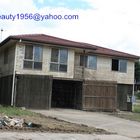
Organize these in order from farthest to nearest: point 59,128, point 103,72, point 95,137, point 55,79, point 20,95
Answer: point 103,72 < point 55,79 < point 20,95 < point 59,128 < point 95,137

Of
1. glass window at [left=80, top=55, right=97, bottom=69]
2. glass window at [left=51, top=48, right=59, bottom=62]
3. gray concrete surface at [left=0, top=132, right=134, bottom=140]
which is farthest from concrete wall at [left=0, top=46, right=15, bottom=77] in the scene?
gray concrete surface at [left=0, top=132, right=134, bottom=140]

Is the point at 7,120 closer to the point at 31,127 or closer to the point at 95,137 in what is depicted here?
the point at 31,127

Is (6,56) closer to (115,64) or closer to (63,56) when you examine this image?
(63,56)

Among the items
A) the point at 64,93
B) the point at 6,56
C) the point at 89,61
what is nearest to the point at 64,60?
the point at 89,61

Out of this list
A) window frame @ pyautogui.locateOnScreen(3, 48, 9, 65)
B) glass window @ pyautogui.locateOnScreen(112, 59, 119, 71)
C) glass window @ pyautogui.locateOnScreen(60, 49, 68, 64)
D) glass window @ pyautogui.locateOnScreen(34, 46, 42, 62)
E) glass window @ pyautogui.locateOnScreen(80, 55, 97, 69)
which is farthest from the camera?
glass window @ pyautogui.locateOnScreen(112, 59, 119, 71)

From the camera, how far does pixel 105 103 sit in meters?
36.2

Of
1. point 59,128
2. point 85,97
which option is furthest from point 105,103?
point 59,128

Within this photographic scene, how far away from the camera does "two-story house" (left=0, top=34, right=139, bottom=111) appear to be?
3291cm

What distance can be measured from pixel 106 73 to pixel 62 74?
5.38m

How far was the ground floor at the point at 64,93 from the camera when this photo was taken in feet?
107

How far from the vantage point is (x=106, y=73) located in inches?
1527

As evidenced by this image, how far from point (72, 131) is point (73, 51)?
18288 millimetres

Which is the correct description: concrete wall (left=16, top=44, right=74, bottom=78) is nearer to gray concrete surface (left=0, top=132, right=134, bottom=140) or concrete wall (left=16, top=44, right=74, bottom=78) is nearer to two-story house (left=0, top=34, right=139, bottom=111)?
two-story house (left=0, top=34, right=139, bottom=111)

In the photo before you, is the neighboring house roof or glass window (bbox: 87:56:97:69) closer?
the neighboring house roof
